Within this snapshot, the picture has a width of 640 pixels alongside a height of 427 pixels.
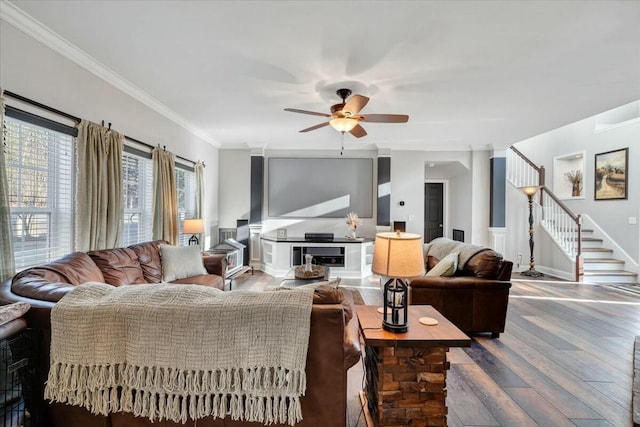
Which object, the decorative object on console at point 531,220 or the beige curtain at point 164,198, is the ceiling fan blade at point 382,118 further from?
the decorative object on console at point 531,220

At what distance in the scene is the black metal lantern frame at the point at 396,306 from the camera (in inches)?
65.9

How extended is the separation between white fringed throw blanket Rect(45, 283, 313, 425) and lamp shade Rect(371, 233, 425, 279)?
20.2 inches

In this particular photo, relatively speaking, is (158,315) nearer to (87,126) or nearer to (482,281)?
(87,126)

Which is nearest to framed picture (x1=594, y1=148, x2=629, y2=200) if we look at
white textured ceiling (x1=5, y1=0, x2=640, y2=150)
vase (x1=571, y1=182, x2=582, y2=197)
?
vase (x1=571, y1=182, x2=582, y2=197)

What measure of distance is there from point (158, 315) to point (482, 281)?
296cm

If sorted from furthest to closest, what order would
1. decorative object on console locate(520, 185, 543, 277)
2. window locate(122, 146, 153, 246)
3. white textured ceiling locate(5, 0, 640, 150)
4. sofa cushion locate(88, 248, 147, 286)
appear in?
decorative object on console locate(520, 185, 543, 277) → window locate(122, 146, 153, 246) → sofa cushion locate(88, 248, 147, 286) → white textured ceiling locate(5, 0, 640, 150)

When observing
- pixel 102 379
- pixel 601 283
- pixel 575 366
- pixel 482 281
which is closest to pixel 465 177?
pixel 601 283

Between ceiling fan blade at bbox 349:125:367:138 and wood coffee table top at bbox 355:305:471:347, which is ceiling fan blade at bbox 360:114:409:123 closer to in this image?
ceiling fan blade at bbox 349:125:367:138

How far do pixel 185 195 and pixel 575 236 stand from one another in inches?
309

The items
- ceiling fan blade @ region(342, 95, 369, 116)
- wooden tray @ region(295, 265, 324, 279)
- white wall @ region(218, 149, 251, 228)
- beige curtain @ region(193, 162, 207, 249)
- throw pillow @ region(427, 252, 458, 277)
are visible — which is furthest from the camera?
white wall @ region(218, 149, 251, 228)

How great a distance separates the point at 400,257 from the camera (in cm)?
163

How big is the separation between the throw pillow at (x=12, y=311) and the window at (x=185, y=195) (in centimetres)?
357

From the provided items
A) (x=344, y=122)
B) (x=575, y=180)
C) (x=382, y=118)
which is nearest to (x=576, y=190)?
(x=575, y=180)

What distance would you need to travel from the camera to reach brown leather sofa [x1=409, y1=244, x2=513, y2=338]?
300 centimetres
